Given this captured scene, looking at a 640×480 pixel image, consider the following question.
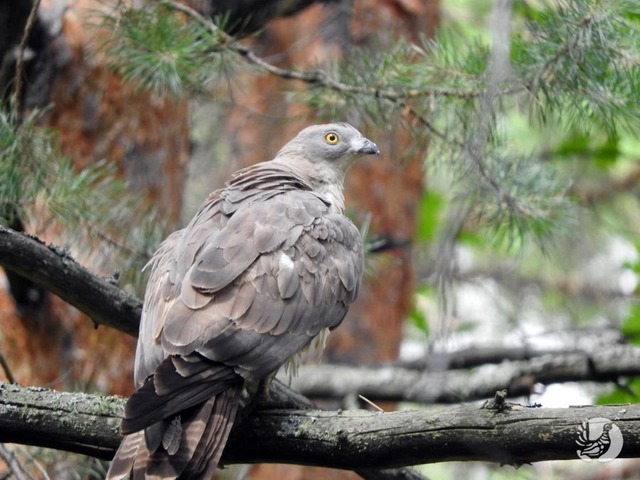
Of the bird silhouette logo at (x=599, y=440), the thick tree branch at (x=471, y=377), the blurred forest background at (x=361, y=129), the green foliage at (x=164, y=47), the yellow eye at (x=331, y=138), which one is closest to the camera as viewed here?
the bird silhouette logo at (x=599, y=440)

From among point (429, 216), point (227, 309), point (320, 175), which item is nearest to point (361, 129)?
point (320, 175)

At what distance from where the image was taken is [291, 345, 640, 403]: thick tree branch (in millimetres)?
4797

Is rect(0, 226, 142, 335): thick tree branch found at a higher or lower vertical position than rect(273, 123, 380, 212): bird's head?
lower

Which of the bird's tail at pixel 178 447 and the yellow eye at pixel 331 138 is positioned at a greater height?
the yellow eye at pixel 331 138

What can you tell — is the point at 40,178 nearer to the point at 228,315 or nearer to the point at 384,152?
the point at 228,315

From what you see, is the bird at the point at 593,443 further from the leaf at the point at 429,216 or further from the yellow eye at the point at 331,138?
the leaf at the point at 429,216

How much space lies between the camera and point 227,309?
3447 millimetres

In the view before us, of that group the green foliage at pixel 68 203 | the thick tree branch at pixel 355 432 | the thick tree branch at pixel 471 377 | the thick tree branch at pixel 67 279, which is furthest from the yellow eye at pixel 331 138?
the thick tree branch at pixel 355 432

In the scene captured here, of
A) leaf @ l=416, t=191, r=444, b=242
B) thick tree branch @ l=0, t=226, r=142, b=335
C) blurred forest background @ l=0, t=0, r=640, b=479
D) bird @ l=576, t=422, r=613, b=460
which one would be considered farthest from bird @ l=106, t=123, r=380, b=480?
leaf @ l=416, t=191, r=444, b=242

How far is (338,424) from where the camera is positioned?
120 inches

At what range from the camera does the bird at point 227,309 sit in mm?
3016

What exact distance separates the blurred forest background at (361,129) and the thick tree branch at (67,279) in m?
0.48

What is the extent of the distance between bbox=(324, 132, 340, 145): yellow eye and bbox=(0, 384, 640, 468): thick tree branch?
2.11 m

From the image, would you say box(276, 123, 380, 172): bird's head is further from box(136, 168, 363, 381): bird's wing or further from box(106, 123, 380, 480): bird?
box(136, 168, 363, 381): bird's wing
